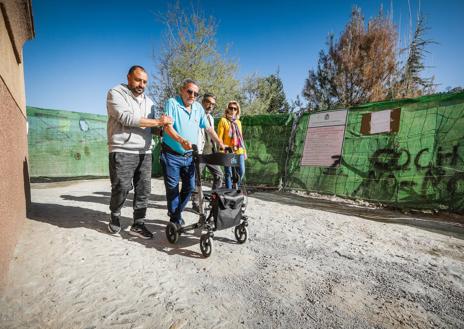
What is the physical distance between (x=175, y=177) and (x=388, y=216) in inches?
170

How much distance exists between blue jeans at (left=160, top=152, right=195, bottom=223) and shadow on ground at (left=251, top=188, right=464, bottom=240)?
330cm

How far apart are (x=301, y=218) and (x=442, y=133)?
135 inches

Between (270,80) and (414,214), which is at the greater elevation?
(270,80)

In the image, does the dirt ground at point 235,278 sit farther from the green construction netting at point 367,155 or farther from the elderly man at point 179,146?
the green construction netting at point 367,155

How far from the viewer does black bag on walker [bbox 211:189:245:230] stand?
2.75 metres

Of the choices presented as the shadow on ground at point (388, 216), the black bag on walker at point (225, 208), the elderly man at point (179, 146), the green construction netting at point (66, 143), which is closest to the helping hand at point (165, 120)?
the elderly man at point (179, 146)

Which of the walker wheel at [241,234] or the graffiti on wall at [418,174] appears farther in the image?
the graffiti on wall at [418,174]

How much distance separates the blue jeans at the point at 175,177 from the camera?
10.4 feet

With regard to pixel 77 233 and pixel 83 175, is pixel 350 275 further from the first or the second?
pixel 83 175

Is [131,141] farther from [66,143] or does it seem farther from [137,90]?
[66,143]

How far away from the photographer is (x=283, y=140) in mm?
7906

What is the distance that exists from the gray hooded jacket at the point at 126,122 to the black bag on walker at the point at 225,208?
1.26 meters

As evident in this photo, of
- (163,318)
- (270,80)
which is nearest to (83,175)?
(163,318)

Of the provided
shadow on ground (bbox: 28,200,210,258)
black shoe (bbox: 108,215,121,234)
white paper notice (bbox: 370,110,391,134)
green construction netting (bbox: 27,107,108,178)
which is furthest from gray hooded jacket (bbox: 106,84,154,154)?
green construction netting (bbox: 27,107,108,178)
